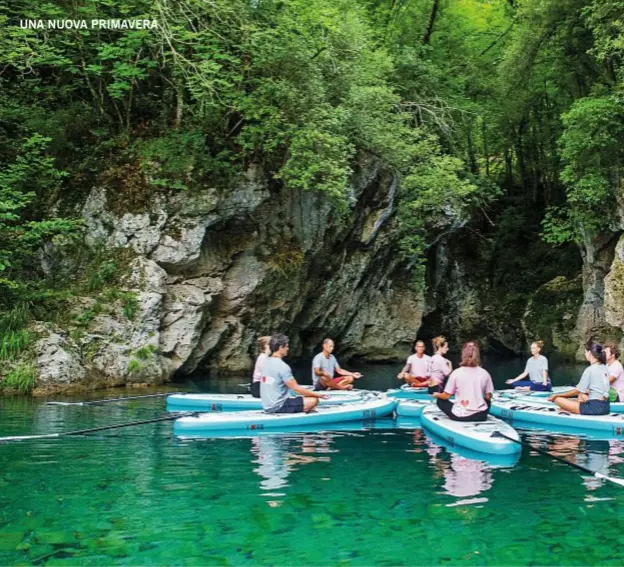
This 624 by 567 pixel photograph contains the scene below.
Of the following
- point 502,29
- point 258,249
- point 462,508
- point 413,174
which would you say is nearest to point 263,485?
point 462,508

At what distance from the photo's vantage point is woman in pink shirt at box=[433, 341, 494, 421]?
10.4 m

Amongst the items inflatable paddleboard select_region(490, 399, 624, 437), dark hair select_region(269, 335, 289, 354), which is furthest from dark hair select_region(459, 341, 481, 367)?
dark hair select_region(269, 335, 289, 354)

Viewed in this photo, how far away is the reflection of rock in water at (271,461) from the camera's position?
26.5 feet

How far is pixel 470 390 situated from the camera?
416 inches

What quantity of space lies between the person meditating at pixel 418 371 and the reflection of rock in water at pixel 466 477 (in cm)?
626

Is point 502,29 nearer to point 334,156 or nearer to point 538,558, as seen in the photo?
point 334,156

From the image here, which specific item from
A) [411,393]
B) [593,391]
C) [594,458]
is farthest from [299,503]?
[411,393]

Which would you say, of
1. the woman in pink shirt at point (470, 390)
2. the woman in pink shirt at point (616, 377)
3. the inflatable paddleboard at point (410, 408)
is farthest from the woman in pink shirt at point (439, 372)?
the woman in pink shirt at point (470, 390)

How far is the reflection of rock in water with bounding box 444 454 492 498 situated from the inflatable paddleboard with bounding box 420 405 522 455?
31 cm

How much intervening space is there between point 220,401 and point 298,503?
677 cm

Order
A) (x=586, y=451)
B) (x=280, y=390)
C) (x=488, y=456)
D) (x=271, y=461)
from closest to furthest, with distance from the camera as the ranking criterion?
(x=271, y=461)
(x=488, y=456)
(x=586, y=451)
(x=280, y=390)

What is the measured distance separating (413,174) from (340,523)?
17.1 metres

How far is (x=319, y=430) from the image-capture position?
11617mm

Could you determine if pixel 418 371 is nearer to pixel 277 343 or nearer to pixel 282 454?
pixel 277 343
